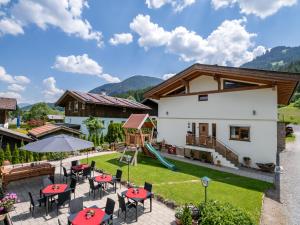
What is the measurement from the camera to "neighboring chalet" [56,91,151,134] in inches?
1152

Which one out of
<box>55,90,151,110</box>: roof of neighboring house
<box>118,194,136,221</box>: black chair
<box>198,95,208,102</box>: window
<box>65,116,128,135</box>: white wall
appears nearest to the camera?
<box>118,194,136,221</box>: black chair

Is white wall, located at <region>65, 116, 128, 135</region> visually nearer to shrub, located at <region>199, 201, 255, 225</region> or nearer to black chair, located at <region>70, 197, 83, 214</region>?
black chair, located at <region>70, 197, 83, 214</region>

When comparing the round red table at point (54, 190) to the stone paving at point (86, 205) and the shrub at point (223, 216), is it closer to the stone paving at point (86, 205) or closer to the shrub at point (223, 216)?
the stone paving at point (86, 205)

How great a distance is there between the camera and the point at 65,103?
34.6m

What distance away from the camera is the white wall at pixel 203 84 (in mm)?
19411

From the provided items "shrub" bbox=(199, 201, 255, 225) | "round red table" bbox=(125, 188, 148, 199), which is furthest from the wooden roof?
"round red table" bbox=(125, 188, 148, 199)

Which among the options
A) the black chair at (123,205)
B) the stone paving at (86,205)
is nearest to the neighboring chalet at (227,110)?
the stone paving at (86,205)

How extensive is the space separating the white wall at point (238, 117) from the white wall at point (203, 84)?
0.83 metres

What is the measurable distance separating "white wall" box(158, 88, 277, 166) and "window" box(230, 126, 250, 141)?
0.34 m

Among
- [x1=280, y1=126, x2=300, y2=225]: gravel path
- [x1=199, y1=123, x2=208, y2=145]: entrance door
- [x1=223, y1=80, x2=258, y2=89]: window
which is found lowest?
[x1=280, y1=126, x2=300, y2=225]: gravel path

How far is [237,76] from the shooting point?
17031 millimetres

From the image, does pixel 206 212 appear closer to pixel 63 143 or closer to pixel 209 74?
pixel 63 143

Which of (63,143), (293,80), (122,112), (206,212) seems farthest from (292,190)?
(122,112)

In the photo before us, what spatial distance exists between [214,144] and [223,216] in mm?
12662
